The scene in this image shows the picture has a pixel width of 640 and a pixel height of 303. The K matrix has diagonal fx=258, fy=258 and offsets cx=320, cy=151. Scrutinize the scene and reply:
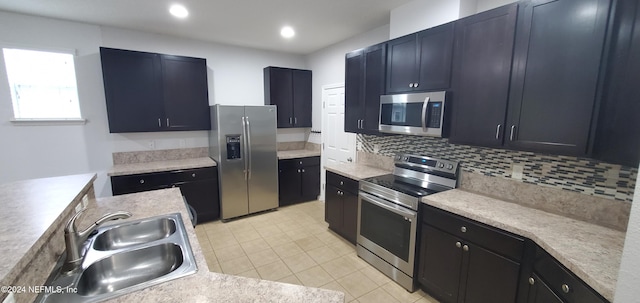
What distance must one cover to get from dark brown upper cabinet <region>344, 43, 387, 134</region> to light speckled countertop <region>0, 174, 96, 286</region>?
255 cm

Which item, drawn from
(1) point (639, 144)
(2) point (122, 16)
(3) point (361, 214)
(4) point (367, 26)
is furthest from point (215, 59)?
(1) point (639, 144)

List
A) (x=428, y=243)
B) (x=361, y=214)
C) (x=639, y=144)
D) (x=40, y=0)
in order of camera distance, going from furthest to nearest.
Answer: (x=361, y=214)
(x=40, y=0)
(x=428, y=243)
(x=639, y=144)

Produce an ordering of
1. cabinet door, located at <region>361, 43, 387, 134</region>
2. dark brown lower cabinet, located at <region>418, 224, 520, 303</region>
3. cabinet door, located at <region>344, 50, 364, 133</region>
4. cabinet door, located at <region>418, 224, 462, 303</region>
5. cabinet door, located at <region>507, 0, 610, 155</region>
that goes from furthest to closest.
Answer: cabinet door, located at <region>344, 50, 364, 133</region>, cabinet door, located at <region>361, 43, 387, 134</region>, cabinet door, located at <region>418, 224, 462, 303</region>, dark brown lower cabinet, located at <region>418, 224, 520, 303</region>, cabinet door, located at <region>507, 0, 610, 155</region>

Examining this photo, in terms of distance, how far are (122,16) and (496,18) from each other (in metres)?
3.77

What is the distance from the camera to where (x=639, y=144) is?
1.28 metres

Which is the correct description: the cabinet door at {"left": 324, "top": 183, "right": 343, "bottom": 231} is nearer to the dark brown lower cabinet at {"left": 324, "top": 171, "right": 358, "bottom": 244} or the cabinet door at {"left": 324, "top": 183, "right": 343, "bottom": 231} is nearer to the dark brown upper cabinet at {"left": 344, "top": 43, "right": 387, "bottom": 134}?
the dark brown lower cabinet at {"left": 324, "top": 171, "right": 358, "bottom": 244}

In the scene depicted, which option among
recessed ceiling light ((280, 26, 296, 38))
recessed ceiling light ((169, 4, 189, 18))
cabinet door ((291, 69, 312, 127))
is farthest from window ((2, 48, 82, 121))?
cabinet door ((291, 69, 312, 127))

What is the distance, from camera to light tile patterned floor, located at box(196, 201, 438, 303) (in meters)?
2.38

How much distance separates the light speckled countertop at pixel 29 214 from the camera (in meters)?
0.87

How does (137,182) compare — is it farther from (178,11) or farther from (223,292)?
(223,292)

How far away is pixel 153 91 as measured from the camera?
3498mm

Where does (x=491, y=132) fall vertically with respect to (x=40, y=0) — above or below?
below

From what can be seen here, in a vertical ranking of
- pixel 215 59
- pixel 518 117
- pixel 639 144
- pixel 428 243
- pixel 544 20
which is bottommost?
pixel 428 243

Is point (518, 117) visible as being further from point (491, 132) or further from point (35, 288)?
point (35, 288)
